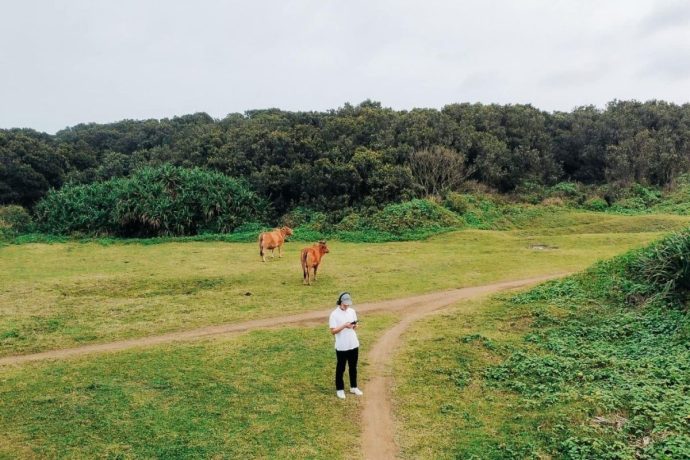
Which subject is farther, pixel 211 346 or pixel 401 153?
pixel 401 153

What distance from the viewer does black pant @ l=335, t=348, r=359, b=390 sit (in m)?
10.7

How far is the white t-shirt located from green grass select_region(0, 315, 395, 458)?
117 cm

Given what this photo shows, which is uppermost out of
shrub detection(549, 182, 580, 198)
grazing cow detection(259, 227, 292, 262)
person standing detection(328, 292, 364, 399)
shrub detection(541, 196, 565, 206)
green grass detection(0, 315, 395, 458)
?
shrub detection(549, 182, 580, 198)

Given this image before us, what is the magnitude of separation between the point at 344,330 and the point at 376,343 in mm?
3907

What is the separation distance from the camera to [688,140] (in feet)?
149

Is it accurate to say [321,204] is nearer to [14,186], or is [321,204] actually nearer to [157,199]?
[157,199]

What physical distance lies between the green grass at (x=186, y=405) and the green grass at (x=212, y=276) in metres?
2.71

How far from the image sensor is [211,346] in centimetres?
1405

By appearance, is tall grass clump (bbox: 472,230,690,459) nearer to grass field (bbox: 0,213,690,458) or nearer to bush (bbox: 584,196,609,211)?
grass field (bbox: 0,213,690,458)

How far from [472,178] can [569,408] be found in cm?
3439

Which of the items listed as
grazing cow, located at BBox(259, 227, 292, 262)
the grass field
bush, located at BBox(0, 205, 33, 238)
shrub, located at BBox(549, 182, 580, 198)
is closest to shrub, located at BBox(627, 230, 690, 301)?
the grass field

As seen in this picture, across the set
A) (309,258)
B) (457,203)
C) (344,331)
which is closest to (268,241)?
(309,258)

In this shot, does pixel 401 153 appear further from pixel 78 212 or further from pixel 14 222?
pixel 14 222

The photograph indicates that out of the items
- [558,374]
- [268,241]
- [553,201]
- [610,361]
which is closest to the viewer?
[558,374]
